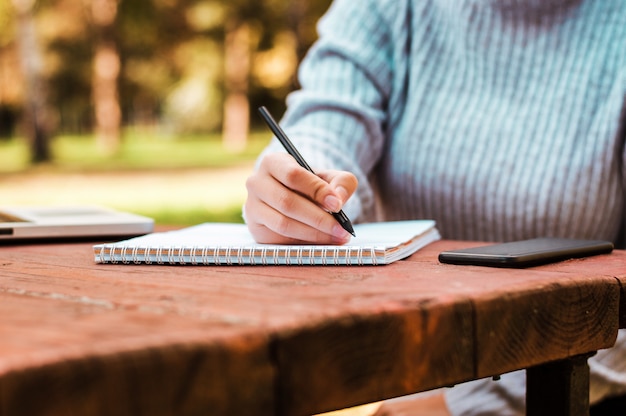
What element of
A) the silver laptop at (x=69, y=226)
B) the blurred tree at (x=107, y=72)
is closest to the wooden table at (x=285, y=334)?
the silver laptop at (x=69, y=226)

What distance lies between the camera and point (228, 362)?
19.5 inches

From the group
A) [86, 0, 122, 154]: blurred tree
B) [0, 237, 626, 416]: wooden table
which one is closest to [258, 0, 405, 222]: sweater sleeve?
[0, 237, 626, 416]: wooden table

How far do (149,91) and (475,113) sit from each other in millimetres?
20800

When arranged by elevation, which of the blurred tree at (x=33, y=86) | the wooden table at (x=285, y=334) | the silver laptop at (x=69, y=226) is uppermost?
the blurred tree at (x=33, y=86)

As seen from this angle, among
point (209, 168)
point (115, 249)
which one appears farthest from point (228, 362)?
point (209, 168)

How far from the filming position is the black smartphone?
825mm

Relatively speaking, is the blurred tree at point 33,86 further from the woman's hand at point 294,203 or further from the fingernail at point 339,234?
the fingernail at point 339,234

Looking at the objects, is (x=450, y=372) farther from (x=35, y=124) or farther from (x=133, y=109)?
(x=133, y=109)

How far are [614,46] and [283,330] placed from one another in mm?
1206

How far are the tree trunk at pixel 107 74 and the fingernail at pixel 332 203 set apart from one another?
37.9ft

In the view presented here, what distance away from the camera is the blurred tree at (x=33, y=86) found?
32.8ft

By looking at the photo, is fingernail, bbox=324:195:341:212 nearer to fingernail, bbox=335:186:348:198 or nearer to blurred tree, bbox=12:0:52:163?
fingernail, bbox=335:186:348:198

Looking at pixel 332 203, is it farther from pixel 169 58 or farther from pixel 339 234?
pixel 169 58

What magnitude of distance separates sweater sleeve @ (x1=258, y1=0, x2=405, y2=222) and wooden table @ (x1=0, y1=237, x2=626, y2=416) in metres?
0.67
